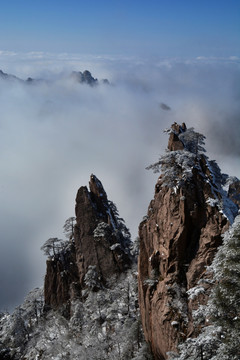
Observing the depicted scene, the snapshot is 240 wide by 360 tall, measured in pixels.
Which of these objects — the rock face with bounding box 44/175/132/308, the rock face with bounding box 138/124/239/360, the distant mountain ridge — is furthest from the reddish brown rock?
the rock face with bounding box 138/124/239/360

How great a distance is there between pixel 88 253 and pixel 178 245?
1452 inches

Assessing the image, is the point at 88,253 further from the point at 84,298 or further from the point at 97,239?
the point at 84,298

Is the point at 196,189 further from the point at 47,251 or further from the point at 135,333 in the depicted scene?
the point at 47,251

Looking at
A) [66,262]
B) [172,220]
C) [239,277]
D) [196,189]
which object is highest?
[66,262]

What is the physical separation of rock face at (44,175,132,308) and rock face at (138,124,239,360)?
27.0 meters

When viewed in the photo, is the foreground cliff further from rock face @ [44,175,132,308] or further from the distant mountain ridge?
the distant mountain ridge

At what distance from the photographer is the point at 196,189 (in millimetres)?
36062

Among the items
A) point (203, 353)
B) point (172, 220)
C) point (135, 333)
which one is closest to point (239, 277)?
point (203, 353)

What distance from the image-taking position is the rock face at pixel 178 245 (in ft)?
104

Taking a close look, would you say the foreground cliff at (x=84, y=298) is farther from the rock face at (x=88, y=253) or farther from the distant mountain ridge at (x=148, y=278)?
the distant mountain ridge at (x=148, y=278)

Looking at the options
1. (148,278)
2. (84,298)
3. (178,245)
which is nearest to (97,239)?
(84,298)

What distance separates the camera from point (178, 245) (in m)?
34.2

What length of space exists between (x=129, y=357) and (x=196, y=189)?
24.4 m

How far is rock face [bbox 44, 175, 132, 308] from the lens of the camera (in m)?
65.9
